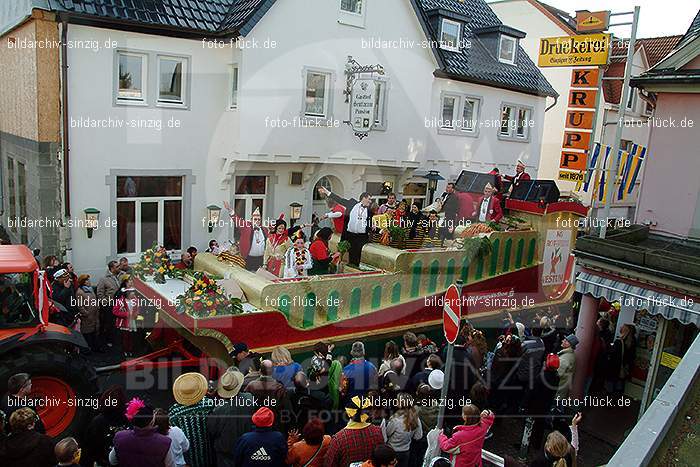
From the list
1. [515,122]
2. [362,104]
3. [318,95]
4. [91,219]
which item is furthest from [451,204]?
[515,122]

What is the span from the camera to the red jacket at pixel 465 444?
18.7ft

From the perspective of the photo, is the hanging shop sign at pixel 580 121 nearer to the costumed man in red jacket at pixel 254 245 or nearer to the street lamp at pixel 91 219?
the costumed man in red jacket at pixel 254 245

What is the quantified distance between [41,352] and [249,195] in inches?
338

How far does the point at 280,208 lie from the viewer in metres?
15.2

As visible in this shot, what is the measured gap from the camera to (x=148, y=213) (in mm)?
13445

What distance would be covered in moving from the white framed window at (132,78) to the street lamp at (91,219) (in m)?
2.41

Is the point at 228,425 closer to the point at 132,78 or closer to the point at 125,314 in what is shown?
the point at 125,314

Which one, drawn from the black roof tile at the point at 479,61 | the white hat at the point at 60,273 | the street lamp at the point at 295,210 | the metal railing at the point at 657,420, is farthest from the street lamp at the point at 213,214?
the metal railing at the point at 657,420

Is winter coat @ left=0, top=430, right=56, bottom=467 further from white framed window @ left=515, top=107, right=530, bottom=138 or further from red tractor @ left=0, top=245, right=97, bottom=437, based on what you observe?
white framed window @ left=515, top=107, right=530, bottom=138

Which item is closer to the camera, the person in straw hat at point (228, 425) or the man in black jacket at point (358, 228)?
the person in straw hat at point (228, 425)

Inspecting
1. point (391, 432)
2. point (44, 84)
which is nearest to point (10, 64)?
point (44, 84)

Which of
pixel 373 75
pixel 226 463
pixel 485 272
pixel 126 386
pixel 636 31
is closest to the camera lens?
pixel 226 463

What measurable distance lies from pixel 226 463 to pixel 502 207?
33.1ft

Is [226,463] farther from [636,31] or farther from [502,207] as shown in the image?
[502,207]
